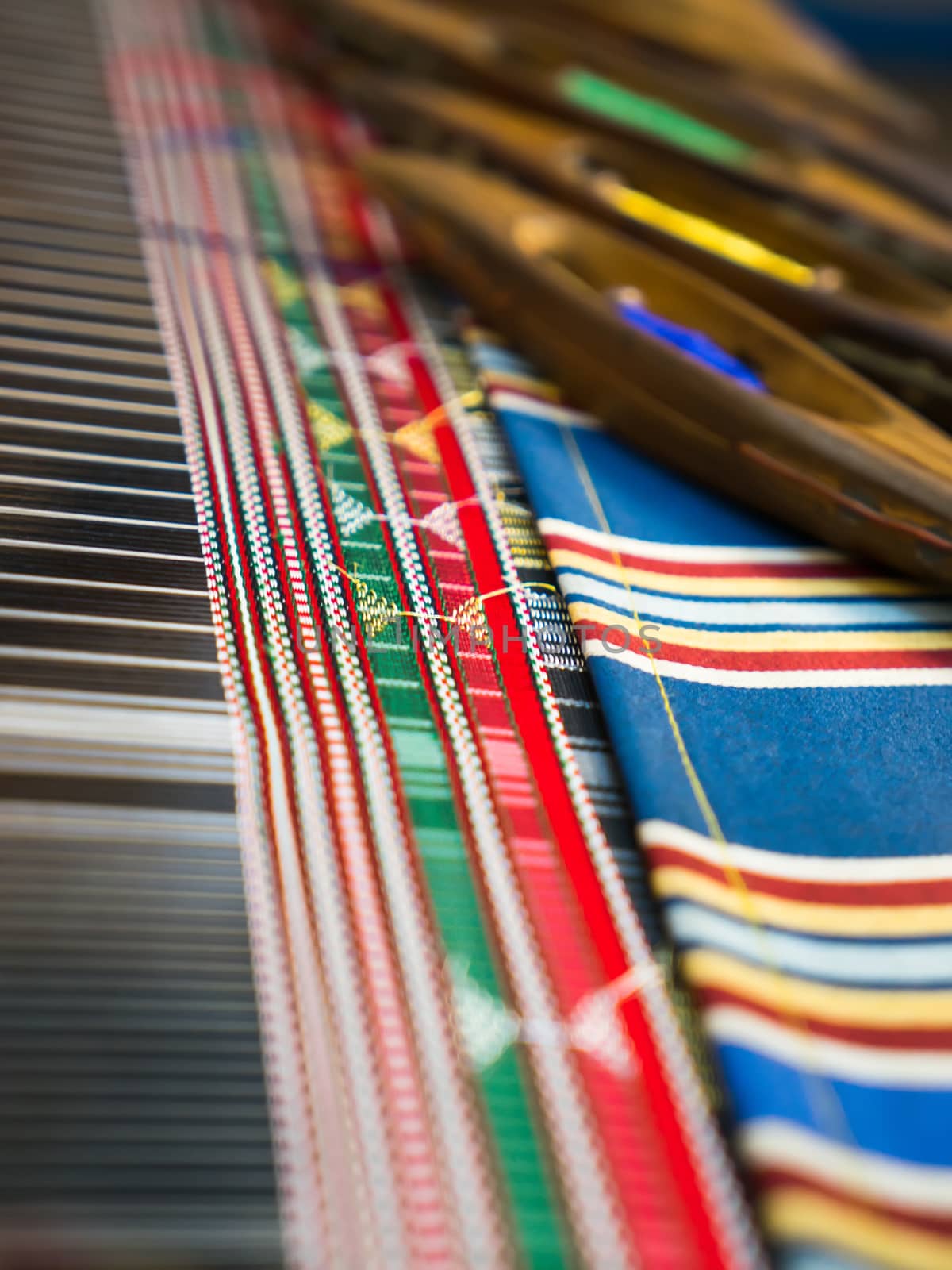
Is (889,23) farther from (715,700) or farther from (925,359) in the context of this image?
(715,700)

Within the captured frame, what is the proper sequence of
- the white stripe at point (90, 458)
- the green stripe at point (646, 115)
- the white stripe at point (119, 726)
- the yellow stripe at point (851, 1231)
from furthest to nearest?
1. the green stripe at point (646, 115)
2. the white stripe at point (90, 458)
3. the white stripe at point (119, 726)
4. the yellow stripe at point (851, 1231)

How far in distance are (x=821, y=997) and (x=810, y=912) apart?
1.2 inches

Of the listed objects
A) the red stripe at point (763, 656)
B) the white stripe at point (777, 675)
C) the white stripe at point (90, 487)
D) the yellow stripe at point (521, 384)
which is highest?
the yellow stripe at point (521, 384)

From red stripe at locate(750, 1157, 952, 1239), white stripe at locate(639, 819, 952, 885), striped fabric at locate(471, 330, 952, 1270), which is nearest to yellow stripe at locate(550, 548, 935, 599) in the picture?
striped fabric at locate(471, 330, 952, 1270)

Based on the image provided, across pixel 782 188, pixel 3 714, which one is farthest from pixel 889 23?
pixel 3 714

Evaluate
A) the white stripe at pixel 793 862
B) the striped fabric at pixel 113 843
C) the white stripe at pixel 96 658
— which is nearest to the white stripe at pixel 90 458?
the striped fabric at pixel 113 843

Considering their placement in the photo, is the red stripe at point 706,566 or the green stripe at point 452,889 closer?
the green stripe at point 452,889

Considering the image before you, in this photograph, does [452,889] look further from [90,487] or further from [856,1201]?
[90,487]

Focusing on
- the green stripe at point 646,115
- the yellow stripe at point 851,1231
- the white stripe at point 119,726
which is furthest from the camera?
the green stripe at point 646,115

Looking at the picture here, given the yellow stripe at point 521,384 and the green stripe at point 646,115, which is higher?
the green stripe at point 646,115

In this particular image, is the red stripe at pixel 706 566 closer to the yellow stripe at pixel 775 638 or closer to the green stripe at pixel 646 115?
the yellow stripe at pixel 775 638

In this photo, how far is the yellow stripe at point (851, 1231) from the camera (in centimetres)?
27

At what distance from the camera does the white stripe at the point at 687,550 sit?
1.51ft

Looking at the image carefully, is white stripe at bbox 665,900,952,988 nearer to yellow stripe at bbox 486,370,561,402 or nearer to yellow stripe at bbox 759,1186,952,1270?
yellow stripe at bbox 759,1186,952,1270
